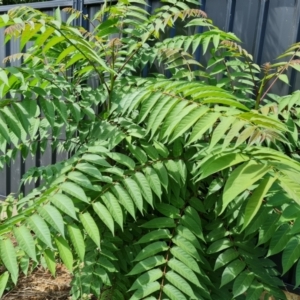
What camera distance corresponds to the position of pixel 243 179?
46.2 inches

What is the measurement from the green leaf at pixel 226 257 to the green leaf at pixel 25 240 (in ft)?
2.63

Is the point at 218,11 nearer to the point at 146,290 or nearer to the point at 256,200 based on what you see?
the point at 256,200

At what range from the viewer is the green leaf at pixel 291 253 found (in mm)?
1283

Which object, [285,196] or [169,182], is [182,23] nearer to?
[169,182]

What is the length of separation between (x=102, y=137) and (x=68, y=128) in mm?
398

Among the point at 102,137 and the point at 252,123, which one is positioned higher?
the point at 252,123

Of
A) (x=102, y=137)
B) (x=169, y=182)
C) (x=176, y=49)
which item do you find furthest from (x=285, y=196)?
(x=176, y=49)

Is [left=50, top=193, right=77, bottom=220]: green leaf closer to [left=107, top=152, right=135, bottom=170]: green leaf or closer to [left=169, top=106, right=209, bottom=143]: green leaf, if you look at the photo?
[left=107, top=152, right=135, bottom=170]: green leaf

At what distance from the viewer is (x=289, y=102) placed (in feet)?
5.97

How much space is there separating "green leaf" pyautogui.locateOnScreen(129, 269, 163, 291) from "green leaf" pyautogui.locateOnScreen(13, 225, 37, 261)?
48 cm

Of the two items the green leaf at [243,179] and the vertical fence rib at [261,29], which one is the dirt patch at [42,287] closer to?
the green leaf at [243,179]

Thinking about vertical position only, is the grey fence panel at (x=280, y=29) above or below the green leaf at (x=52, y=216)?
above

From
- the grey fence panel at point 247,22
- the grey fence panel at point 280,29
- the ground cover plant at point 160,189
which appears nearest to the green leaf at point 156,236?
the ground cover plant at point 160,189

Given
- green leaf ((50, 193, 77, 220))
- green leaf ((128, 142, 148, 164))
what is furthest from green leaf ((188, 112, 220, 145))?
green leaf ((50, 193, 77, 220))
